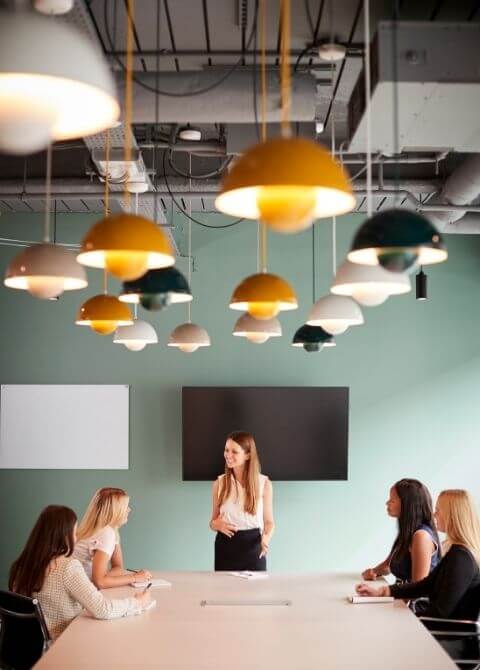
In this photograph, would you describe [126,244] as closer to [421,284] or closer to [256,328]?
[256,328]

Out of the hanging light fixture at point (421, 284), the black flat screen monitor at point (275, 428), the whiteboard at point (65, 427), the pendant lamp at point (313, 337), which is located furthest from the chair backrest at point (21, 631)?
the hanging light fixture at point (421, 284)

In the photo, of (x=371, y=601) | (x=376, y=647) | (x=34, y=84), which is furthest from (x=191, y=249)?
(x=34, y=84)

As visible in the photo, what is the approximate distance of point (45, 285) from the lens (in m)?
3.33

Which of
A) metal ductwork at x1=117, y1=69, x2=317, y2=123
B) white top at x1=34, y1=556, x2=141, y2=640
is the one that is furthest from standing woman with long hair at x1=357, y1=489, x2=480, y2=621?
metal ductwork at x1=117, y1=69, x2=317, y2=123

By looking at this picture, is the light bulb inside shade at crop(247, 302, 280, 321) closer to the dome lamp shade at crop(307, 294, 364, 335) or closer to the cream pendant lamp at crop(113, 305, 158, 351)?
the dome lamp shade at crop(307, 294, 364, 335)

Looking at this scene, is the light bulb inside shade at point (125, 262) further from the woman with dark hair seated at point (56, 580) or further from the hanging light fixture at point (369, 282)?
the woman with dark hair seated at point (56, 580)

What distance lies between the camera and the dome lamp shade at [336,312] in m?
4.21

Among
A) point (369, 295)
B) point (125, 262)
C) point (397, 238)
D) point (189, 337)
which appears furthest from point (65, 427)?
point (397, 238)

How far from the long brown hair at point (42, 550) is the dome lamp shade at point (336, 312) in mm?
1721

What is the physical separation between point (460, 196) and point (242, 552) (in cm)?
307

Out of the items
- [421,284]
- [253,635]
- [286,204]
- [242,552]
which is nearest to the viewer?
[286,204]

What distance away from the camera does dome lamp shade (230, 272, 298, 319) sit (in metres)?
3.42

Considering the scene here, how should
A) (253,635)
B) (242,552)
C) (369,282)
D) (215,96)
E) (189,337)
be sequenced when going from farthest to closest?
1. (242,552)
2. (189,337)
3. (215,96)
4. (253,635)
5. (369,282)

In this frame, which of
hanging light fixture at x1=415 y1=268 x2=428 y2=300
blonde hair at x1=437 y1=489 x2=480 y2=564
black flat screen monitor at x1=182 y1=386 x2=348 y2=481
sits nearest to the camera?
blonde hair at x1=437 y1=489 x2=480 y2=564
